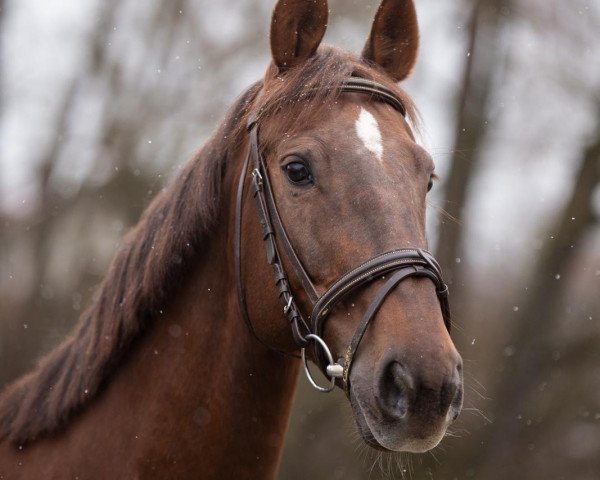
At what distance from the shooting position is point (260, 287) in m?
3.06

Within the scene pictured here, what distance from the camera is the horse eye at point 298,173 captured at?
2949 mm

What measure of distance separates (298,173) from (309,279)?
45cm

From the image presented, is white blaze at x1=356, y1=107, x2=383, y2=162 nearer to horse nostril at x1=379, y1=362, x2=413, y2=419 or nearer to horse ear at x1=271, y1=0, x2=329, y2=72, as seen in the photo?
horse ear at x1=271, y1=0, x2=329, y2=72

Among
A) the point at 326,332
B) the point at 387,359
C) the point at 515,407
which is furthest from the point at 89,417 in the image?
the point at 515,407

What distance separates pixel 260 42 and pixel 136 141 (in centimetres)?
A: 257

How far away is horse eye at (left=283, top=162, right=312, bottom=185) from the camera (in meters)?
2.95

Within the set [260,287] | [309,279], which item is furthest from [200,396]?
[309,279]

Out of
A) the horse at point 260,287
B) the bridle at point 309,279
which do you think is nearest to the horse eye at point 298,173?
the horse at point 260,287

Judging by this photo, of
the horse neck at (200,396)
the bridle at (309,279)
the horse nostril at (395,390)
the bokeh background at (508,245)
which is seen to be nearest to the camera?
the horse nostril at (395,390)

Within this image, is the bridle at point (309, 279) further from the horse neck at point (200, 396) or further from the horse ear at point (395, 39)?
the horse ear at point (395, 39)

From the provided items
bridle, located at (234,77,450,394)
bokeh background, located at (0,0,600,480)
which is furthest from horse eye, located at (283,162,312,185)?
bokeh background, located at (0,0,600,480)

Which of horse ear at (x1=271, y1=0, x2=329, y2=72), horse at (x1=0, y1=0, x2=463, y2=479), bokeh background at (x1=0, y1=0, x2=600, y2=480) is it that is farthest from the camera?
bokeh background at (x1=0, y1=0, x2=600, y2=480)

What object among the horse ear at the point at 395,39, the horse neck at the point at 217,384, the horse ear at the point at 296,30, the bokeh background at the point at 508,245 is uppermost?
the horse ear at the point at 296,30

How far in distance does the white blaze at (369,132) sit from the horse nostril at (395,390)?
0.88 meters
